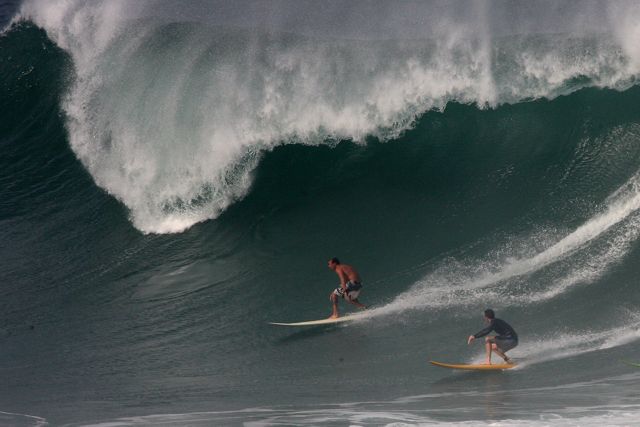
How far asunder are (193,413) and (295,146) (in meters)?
6.70

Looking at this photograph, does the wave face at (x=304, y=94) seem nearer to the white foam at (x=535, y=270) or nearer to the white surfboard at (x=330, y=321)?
the white foam at (x=535, y=270)

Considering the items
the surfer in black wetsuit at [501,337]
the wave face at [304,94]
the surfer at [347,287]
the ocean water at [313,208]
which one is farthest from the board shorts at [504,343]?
the wave face at [304,94]

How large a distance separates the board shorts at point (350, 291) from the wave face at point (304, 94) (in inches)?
140

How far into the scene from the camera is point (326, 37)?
15.0m

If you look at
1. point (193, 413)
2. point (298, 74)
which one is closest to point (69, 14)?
point (298, 74)

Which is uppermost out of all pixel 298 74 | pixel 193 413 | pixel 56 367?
pixel 298 74

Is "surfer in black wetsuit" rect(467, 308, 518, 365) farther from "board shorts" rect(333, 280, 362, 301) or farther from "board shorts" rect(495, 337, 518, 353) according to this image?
"board shorts" rect(333, 280, 362, 301)

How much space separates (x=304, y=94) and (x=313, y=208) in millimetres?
2059

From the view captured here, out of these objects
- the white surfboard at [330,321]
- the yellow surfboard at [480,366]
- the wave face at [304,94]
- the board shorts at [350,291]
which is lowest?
the yellow surfboard at [480,366]

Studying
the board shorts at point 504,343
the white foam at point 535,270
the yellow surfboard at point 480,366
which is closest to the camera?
the yellow surfboard at point 480,366

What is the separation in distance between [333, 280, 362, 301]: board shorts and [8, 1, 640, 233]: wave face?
Answer: 140 inches

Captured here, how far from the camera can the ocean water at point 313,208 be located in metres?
9.25

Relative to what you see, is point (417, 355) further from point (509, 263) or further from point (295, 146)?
point (295, 146)

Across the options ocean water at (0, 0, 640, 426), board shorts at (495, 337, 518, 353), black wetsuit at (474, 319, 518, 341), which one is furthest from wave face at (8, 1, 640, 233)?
board shorts at (495, 337, 518, 353)
